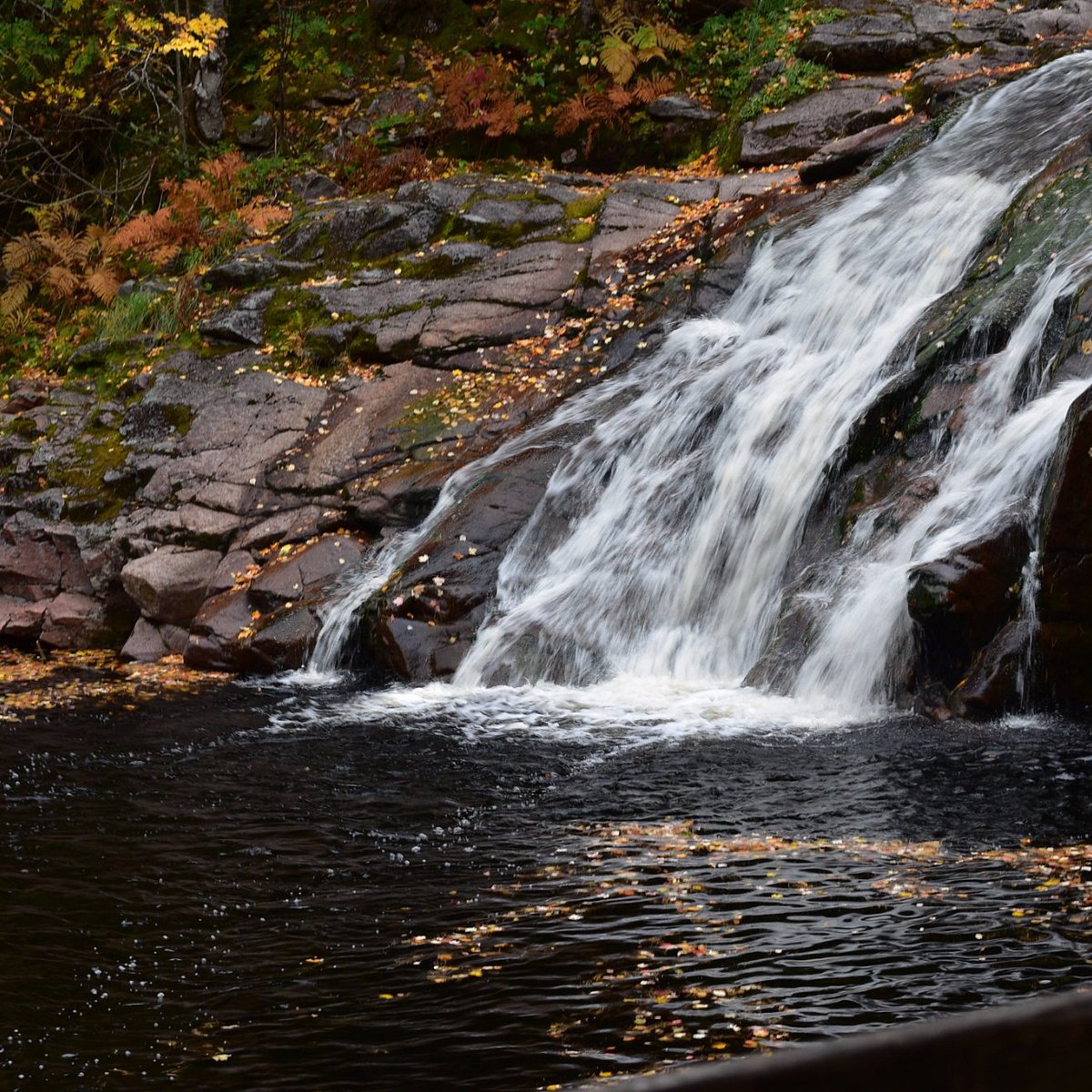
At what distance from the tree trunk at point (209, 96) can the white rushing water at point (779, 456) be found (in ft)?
37.1

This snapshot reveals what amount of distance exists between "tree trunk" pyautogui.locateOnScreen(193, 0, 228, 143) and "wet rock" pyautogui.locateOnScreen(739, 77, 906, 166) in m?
9.43

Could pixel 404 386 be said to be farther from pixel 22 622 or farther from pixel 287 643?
pixel 22 622

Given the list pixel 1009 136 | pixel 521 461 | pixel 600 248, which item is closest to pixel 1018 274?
pixel 1009 136

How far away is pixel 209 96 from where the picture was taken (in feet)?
65.9

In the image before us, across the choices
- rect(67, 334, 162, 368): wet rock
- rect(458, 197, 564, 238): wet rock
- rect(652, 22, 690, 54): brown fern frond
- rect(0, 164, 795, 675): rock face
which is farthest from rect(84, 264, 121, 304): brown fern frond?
rect(652, 22, 690, 54): brown fern frond

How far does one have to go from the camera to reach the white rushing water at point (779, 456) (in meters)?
8.08

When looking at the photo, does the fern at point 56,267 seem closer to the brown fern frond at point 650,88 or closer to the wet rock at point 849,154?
the brown fern frond at point 650,88

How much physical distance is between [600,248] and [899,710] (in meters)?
8.45

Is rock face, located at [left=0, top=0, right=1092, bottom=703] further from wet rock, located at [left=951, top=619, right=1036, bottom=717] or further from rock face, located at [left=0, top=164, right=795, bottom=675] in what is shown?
wet rock, located at [left=951, top=619, right=1036, bottom=717]

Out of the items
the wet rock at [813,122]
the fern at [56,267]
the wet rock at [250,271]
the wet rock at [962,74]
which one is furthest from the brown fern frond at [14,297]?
the wet rock at [962,74]

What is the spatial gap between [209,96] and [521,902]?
18.5m

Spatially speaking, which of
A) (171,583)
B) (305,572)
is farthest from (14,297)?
(305,572)

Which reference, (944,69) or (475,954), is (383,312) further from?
(475,954)

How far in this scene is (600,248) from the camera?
47.2 feet
